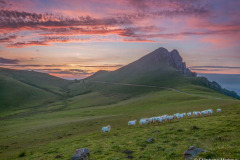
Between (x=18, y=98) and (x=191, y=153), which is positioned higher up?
(x=191, y=153)

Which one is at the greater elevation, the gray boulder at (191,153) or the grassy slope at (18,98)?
the gray boulder at (191,153)

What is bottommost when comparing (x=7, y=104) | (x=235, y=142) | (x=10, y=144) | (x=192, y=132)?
(x=7, y=104)

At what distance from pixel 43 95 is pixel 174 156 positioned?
199 m

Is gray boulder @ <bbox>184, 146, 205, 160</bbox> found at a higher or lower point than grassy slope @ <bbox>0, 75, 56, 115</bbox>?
higher

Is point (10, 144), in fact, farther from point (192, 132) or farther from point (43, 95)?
point (43, 95)

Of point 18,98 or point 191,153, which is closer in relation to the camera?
point 191,153

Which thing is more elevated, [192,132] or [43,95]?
[192,132]

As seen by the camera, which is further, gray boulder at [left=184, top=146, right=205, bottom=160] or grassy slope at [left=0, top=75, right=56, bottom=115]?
grassy slope at [left=0, top=75, right=56, bottom=115]

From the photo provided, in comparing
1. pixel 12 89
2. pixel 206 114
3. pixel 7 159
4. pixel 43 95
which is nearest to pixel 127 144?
pixel 7 159

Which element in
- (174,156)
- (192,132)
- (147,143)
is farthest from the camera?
(192,132)

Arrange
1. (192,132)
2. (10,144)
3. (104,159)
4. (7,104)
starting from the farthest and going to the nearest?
(7,104) < (10,144) < (192,132) < (104,159)

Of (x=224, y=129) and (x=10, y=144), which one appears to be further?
(x=10, y=144)

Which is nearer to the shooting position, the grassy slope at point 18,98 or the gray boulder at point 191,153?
the gray boulder at point 191,153

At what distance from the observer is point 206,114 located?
1534 inches
